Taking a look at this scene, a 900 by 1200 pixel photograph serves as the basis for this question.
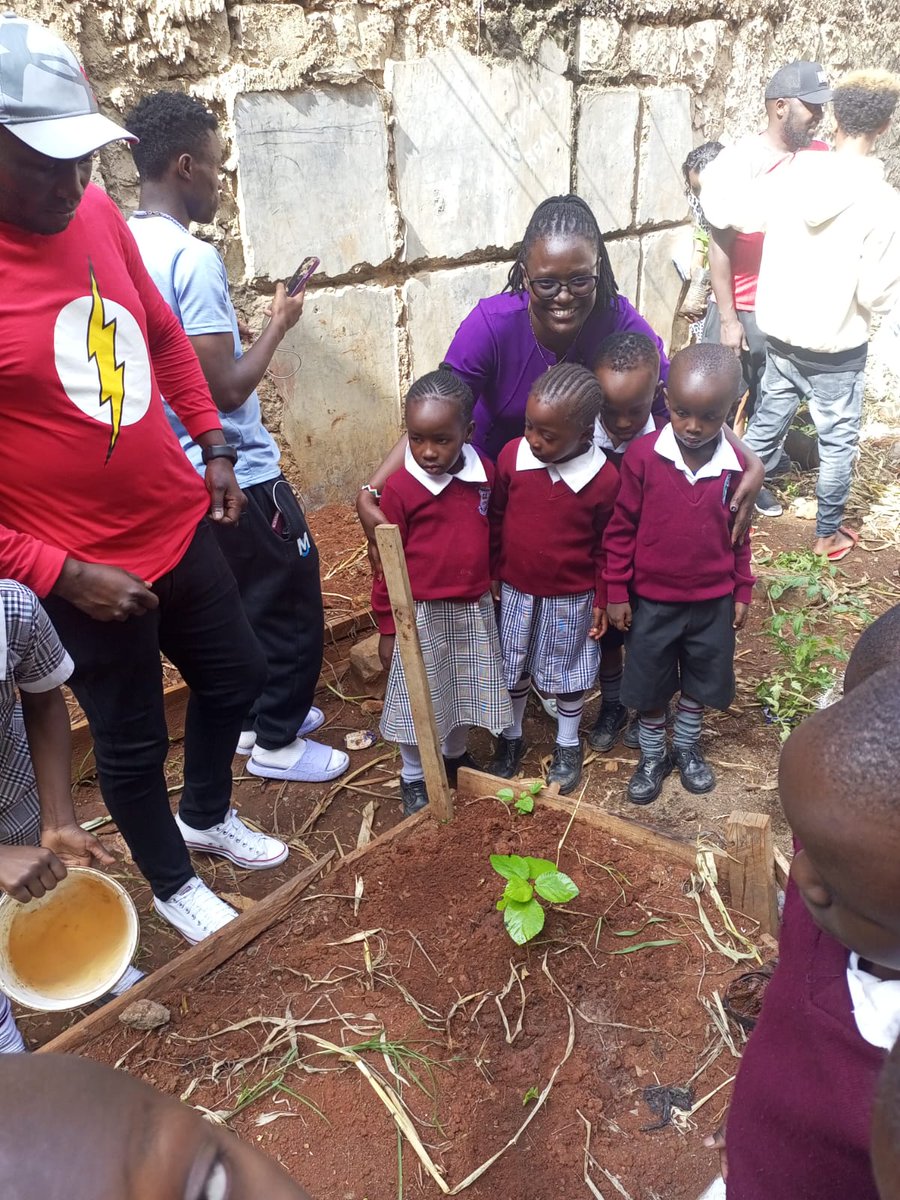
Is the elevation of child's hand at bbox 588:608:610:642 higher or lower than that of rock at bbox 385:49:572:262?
lower

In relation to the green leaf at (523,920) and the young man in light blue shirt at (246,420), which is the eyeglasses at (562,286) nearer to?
the young man in light blue shirt at (246,420)

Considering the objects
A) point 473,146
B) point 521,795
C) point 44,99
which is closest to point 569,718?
point 521,795

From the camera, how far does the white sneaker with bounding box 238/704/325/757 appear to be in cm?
360

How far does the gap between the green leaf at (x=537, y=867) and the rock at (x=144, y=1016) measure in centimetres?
102

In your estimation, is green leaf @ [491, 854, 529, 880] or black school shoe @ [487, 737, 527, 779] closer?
green leaf @ [491, 854, 529, 880]

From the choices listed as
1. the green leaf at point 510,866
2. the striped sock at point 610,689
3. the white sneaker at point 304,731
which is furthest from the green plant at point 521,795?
the white sneaker at point 304,731

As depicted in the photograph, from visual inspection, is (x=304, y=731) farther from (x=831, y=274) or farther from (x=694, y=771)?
(x=831, y=274)

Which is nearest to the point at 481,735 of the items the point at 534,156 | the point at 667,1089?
the point at 667,1089

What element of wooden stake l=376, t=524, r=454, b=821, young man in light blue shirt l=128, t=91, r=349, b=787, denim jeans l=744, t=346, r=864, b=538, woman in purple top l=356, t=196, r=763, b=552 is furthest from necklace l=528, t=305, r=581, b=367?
denim jeans l=744, t=346, r=864, b=538

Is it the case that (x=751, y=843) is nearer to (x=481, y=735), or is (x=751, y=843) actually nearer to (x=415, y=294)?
(x=481, y=735)

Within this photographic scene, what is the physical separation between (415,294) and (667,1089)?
3967 millimetres

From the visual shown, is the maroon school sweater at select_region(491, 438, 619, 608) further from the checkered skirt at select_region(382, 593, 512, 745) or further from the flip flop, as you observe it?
the flip flop

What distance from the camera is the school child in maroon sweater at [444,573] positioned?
2.66 m

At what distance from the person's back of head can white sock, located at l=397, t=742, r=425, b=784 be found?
6.48 ft
